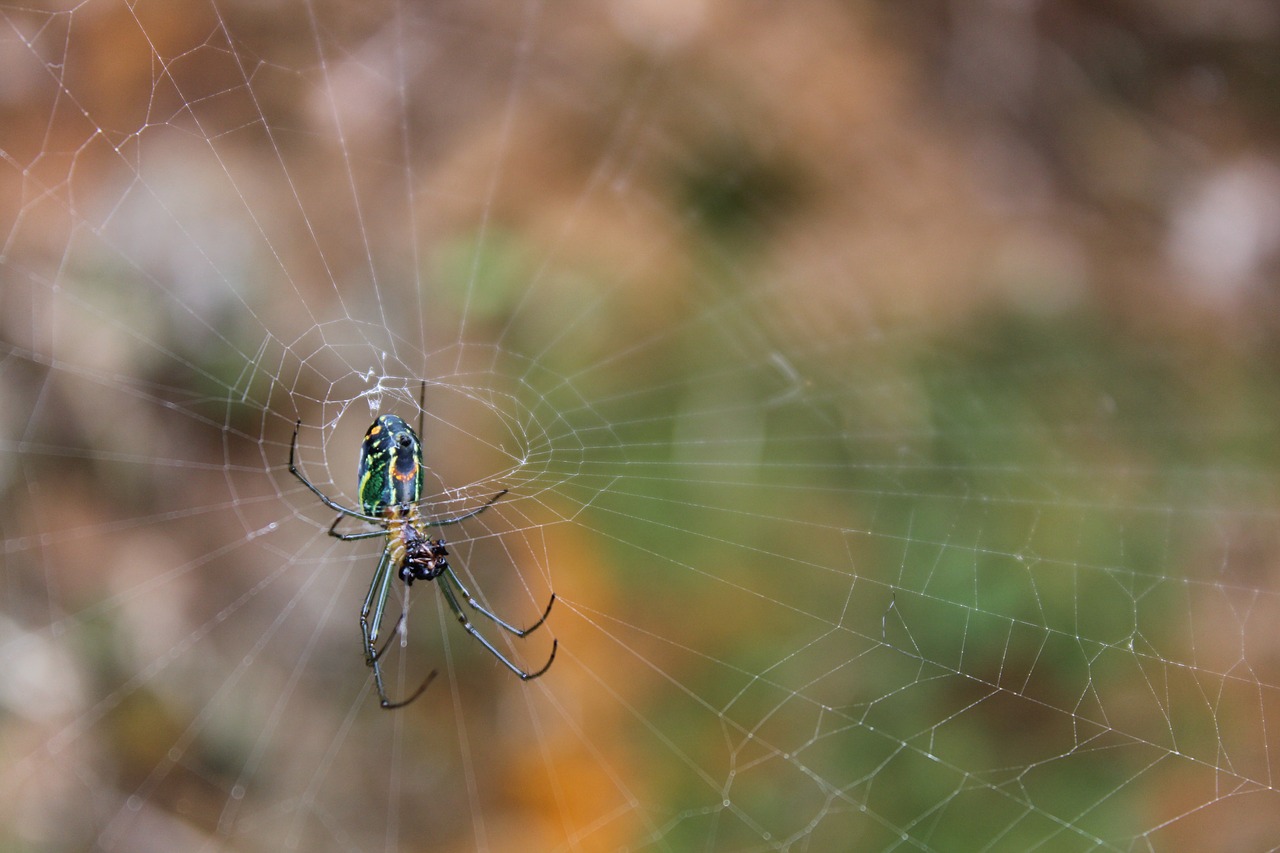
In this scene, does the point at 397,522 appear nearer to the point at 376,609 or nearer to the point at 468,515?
the point at 468,515

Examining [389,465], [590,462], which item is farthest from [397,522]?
[590,462]

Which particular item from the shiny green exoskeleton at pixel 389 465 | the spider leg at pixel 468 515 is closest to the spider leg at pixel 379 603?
the spider leg at pixel 468 515

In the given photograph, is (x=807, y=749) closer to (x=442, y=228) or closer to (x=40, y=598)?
(x=442, y=228)

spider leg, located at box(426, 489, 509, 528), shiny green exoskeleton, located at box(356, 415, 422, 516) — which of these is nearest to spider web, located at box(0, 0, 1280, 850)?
spider leg, located at box(426, 489, 509, 528)

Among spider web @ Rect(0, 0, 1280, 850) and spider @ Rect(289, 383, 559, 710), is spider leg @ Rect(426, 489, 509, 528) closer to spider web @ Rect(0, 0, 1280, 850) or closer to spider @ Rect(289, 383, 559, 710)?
spider @ Rect(289, 383, 559, 710)

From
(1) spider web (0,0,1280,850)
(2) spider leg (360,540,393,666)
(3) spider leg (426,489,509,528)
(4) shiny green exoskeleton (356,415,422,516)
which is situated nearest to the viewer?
(4) shiny green exoskeleton (356,415,422,516)

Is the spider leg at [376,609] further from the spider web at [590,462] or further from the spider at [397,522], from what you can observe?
the spider web at [590,462]
